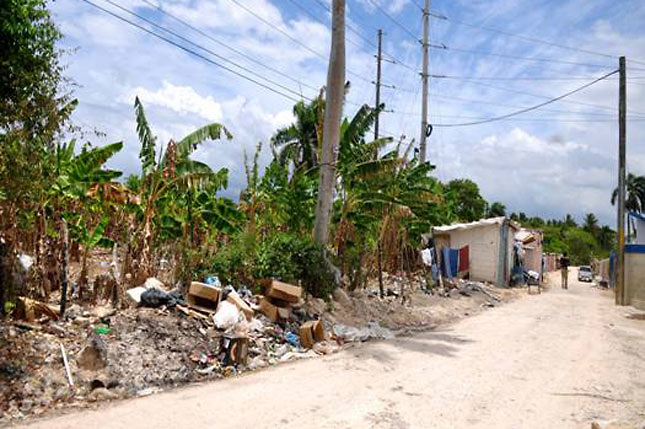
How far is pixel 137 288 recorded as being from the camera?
29.1 feet

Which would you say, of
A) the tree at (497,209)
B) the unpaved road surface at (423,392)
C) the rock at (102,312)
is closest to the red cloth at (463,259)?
the unpaved road surface at (423,392)

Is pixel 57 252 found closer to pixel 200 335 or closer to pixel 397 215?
pixel 200 335

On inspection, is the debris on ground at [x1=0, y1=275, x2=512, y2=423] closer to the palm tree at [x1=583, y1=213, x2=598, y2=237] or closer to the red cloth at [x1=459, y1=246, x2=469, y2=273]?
the red cloth at [x1=459, y1=246, x2=469, y2=273]

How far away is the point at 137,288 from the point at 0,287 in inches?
84.8

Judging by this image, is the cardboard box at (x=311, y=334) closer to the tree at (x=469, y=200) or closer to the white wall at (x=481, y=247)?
the white wall at (x=481, y=247)

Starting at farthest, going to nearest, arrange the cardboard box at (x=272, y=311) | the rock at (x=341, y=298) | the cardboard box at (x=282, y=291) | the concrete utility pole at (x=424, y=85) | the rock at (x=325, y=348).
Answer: the concrete utility pole at (x=424, y=85)
the rock at (x=341, y=298)
the cardboard box at (x=282, y=291)
the cardboard box at (x=272, y=311)
the rock at (x=325, y=348)

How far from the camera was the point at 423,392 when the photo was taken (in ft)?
22.0

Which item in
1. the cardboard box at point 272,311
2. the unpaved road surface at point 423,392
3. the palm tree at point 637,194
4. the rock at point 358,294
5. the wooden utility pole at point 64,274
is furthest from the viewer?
the palm tree at point 637,194

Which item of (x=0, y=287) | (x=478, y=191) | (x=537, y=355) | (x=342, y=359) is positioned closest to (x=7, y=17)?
(x=0, y=287)

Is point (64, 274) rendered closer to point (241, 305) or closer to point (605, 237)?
point (241, 305)

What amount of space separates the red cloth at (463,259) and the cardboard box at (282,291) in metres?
17.8

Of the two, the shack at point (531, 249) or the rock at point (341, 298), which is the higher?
the shack at point (531, 249)

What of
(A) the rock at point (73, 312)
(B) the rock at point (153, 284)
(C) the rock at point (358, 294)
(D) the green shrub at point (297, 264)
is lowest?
(C) the rock at point (358, 294)

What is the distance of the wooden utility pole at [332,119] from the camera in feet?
42.0
